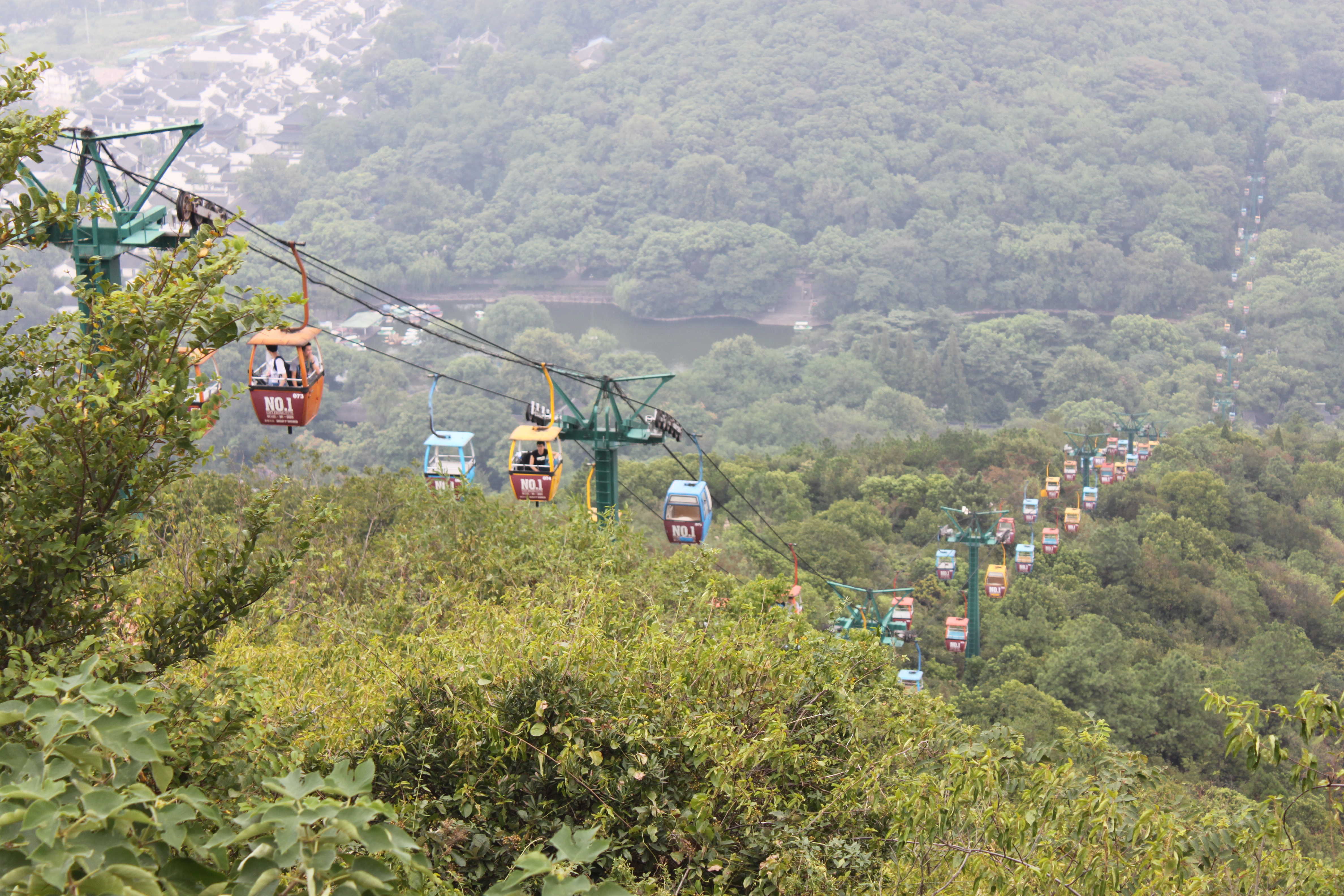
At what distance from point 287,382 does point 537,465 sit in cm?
605

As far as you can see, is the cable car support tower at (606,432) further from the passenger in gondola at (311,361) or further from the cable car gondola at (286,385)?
the cable car gondola at (286,385)

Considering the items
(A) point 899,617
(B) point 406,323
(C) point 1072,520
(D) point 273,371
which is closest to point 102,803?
(D) point 273,371

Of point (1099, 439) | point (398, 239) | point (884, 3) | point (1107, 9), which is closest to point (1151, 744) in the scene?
point (1099, 439)

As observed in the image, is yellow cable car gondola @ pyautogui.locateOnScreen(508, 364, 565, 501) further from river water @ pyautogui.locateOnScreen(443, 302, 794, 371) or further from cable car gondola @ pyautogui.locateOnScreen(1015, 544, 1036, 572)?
river water @ pyautogui.locateOnScreen(443, 302, 794, 371)

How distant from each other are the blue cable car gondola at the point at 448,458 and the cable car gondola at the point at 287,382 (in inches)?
304

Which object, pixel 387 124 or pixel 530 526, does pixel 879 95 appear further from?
pixel 530 526

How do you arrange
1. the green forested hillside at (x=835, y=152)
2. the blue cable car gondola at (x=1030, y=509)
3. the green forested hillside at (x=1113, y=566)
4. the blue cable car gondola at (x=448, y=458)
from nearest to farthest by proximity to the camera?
1. the blue cable car gondola at (x=448, y=458)
2. the green forested hillside at (x=1113, y=566)
3. the blue cable car gondola at (x=1030, y=509)
4. the green forested hillside at (x=835, y=152)

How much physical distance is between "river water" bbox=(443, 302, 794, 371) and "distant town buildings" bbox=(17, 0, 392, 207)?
3733 centimetres

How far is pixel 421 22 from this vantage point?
6029 inches

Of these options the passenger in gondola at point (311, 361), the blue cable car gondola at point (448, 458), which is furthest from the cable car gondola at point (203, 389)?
the blue cable car gondola at point (448, 458)

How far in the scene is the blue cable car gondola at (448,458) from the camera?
20516mm

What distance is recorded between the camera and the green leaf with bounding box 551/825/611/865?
2.43 meters

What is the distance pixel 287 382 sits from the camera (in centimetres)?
1151

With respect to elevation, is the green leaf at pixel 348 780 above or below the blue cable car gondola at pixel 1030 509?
above
